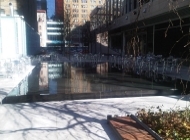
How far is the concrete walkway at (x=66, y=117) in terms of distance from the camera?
3.74m

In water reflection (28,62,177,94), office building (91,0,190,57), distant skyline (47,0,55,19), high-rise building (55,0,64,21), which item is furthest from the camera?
distant skyline (47,0,55,19)

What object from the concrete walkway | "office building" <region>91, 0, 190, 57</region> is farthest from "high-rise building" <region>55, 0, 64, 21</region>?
the concrete walkway

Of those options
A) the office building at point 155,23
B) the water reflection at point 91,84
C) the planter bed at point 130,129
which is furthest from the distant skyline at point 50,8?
the planter bed at point 130,129

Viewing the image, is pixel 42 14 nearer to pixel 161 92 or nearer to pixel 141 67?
pixel 141 67

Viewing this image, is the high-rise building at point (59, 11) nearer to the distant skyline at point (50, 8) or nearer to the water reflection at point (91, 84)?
the distant skyline at point (50, 8)

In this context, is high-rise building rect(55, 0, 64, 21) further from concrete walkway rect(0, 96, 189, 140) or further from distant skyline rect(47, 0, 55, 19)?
concrete walkway rect(0, 96, 189, 140)

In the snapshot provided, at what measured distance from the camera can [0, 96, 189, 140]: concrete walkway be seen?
3.74m

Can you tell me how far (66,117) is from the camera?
459 centimetres

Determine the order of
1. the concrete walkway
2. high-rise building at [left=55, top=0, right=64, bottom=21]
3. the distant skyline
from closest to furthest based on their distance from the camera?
the concrete walkway
high-rise building at [left=55, top=0, right=64, bottom=21]
the distant skyline

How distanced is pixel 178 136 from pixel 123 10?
24982mm

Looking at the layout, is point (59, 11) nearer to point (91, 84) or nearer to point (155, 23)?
point (155, 23)

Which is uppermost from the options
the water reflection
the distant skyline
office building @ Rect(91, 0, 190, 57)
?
the distant skyline

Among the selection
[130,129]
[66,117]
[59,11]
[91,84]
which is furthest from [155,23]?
[59,11]

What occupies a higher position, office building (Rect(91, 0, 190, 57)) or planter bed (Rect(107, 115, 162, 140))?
office building (Rect(91, 0, 190, 57))
